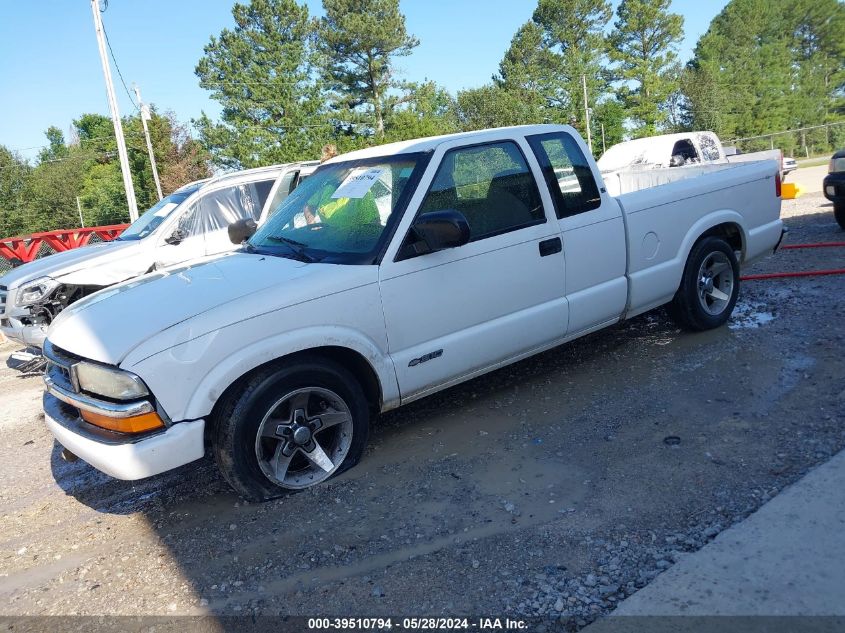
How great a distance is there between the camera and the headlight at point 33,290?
7.11 metres

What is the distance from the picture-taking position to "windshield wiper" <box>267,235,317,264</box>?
399cm

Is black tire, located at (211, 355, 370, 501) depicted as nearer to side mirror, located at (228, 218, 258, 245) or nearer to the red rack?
side mirror, located at (228, 218, 258, 245)

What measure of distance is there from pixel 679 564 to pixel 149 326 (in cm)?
271

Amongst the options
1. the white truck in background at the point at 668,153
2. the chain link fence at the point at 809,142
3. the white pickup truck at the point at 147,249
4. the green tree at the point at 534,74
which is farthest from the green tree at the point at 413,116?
the white pickup truck at the point at 147,249

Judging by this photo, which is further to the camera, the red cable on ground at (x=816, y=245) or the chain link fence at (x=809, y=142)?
the chain link fence at (x=809, y=142)

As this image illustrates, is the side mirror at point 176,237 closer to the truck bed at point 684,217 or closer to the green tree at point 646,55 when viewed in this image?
the truck bed at point 684,217

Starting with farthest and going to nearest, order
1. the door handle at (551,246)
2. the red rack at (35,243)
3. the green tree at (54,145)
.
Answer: the green tree at (54,145) < the red rack at (35,243) < the door handle at (551,246)

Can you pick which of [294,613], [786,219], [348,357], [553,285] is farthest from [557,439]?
[786,219]

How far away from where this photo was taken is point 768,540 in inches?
112

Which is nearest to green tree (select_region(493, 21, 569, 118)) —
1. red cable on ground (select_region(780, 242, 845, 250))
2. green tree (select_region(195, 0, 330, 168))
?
green tree (select_region(195, 0, 330, 168))

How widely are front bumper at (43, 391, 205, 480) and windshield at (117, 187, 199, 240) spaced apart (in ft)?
17.7

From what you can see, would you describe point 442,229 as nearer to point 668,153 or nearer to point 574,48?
point 668,153

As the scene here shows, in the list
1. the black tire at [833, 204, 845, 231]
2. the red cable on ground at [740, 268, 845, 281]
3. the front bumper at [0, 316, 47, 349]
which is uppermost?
the front bumper at [0, 316, 47, 349]

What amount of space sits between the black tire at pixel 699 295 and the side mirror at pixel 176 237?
18.8 feet
